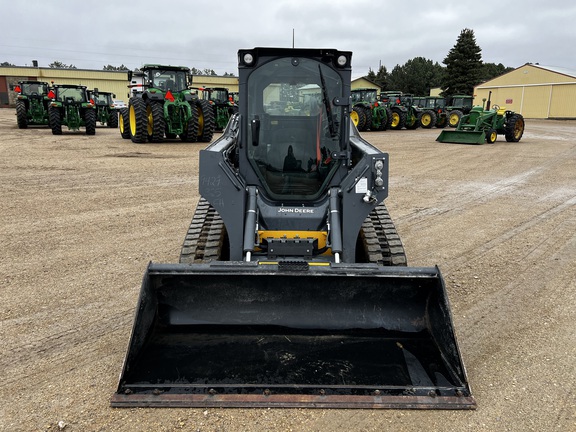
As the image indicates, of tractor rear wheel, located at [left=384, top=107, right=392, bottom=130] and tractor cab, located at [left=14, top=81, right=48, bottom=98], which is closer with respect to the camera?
tractor cab, located at [left=14, top=81, right=48, bottom=98]

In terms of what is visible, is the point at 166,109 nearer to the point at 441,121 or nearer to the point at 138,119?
the point at 138,119

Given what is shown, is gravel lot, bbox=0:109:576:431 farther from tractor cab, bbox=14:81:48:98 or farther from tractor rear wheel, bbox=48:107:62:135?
tractor cab, bbox=14:81:48:98

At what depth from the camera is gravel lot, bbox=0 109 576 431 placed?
9.28 ft

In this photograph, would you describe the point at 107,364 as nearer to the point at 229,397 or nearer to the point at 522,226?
the point at 229,397

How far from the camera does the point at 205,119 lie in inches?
658

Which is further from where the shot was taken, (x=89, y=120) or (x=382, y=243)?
(x=89, y=120)

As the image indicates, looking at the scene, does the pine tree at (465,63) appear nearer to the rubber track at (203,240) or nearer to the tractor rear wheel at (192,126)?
the tractor rear wheel at (192,126)

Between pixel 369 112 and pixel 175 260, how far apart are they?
22001 mm

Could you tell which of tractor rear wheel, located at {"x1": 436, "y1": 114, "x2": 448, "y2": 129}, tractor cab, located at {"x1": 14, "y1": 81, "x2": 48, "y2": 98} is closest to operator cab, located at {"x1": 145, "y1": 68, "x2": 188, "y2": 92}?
tractor cab, located at {"x1": 14, "y1": 81, "x2": 48, "y2": 98}

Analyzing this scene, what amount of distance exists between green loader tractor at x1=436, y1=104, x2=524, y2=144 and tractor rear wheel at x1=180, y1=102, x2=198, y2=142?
10782 millimetres

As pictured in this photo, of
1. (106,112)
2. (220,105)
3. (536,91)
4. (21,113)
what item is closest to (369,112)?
(220,105)

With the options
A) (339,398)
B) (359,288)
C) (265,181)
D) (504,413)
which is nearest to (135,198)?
(265,181)

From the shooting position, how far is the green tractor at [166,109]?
15695 mm

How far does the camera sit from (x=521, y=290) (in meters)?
4.73
